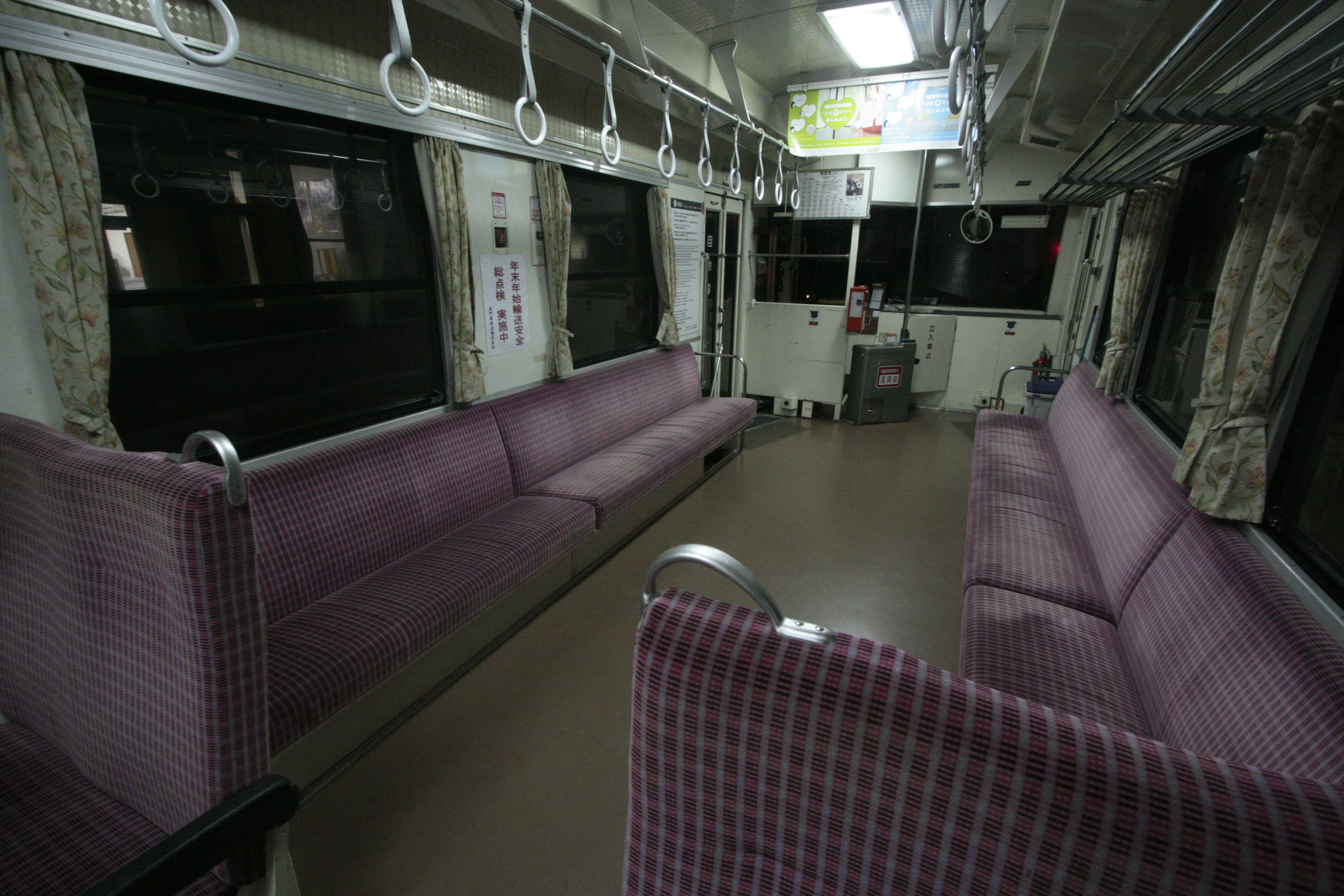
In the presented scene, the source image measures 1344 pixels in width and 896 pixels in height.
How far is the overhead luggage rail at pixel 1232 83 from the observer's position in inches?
49.5

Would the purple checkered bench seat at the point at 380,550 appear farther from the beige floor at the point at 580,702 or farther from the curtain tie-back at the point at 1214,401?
the curtain tie-back at the point at 1214,401

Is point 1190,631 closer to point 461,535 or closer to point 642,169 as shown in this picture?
point 461,535

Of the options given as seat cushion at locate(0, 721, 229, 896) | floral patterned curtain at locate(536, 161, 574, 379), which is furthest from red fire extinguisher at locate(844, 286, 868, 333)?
seat cushion at locate(0, 721, 229, 896)

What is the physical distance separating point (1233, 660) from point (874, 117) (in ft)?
13.4

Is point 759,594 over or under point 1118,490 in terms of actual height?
over

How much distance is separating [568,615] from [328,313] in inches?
69.0

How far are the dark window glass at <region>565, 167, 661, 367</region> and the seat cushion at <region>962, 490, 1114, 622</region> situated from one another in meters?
2.74

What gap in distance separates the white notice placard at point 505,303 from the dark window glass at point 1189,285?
11.2 feet

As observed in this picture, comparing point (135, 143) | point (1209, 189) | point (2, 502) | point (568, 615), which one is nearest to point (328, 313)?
point (135, 143)

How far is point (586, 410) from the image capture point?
389cm

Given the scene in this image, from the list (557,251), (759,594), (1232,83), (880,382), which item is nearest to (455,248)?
(557,251)

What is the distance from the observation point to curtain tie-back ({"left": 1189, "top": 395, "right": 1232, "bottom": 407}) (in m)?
1.98

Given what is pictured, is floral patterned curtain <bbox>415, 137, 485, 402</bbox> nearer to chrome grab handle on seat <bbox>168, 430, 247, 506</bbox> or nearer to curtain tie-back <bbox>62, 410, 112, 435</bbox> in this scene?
curtain tie-back <bbox>62, 410, 112, 435</bbox>

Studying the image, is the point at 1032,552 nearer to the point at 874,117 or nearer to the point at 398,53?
the point at 398,53
